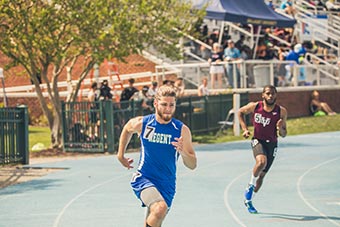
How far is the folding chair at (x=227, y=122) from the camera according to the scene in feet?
93.7

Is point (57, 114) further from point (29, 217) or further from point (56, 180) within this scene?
point (29, 217)

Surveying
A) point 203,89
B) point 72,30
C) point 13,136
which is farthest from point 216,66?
point 13,136

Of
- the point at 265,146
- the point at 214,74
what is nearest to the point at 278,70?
the point at 214,74

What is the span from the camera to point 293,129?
96.6ft

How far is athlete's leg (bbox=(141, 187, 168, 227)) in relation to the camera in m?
8.64

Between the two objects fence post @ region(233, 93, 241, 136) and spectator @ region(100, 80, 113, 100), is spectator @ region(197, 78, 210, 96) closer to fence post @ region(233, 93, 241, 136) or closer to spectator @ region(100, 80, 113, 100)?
fence post @ region(233, 93, 241, 136)

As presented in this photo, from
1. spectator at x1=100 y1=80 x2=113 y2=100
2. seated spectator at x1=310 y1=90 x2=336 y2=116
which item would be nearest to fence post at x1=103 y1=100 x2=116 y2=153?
spectator at x1=100 y1=80 x2=113 y2=100

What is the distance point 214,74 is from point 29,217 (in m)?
18.2

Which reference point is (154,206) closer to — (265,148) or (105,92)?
(265,148)

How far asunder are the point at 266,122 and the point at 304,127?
16.8m

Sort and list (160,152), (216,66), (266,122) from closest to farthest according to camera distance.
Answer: (160,152), (266,122), (216,66)

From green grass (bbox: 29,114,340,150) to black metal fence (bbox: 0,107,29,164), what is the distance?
18.7ft

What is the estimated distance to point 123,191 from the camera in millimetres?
15781

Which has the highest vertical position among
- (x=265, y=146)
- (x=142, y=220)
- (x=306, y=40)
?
(x=306, y=40)
